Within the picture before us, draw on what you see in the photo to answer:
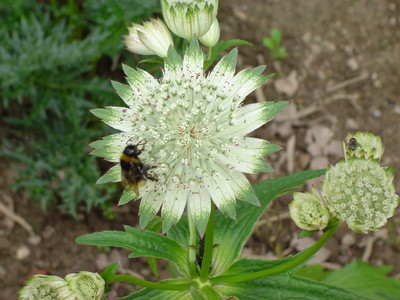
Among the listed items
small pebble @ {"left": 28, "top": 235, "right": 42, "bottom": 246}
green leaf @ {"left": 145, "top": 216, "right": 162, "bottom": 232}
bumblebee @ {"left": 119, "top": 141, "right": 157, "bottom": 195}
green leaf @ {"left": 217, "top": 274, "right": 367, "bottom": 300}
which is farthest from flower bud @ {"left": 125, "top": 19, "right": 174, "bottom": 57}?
small pebble @ {"left": 28, "top": 235, "right": 42, "bottom": 246}

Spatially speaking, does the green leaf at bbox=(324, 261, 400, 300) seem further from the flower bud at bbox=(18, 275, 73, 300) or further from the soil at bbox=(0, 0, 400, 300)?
the flower bud at bbox=(18, 275, 73, 300)

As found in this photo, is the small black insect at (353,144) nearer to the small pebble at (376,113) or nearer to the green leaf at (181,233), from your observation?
the green leaf at (181,233)

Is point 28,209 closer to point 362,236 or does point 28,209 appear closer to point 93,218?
point 93,218

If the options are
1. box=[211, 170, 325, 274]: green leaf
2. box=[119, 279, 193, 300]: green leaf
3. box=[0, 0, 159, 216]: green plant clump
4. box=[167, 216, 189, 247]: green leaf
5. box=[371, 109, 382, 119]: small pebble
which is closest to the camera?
box=[119, 279, 193, 300]: green leaf

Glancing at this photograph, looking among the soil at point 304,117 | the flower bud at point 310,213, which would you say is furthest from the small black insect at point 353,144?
the soil at point 304,117

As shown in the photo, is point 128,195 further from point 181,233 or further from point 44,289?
point 181,233

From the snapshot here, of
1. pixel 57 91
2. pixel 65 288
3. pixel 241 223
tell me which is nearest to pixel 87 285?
Answer: pixel 65 288
